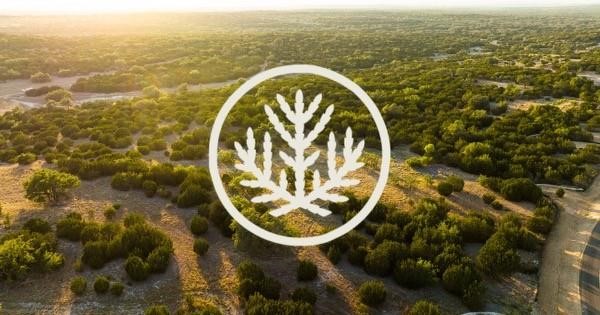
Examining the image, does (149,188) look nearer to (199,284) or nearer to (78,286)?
(78,286)

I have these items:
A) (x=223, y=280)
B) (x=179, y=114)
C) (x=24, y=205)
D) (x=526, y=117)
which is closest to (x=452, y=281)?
(x=223, y=280)

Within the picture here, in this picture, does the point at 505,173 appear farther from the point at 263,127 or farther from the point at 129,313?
the point at 129,313

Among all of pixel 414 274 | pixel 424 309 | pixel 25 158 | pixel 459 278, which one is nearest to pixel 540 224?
pixel 459 278

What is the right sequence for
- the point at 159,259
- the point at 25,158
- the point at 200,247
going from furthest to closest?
the point at 25,158 → the point at 200,247 → the point at 159,259

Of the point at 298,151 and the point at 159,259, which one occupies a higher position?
the point at 298,151

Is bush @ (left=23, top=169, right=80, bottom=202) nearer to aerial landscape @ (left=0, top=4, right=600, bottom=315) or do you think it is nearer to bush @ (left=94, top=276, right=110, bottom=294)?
aerial landscape @ (left=0, top=4, right=600, bottom=315)

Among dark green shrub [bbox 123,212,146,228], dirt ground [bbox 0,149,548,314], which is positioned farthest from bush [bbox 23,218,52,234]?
dark green shrub [bbox 123,212,146,228]
